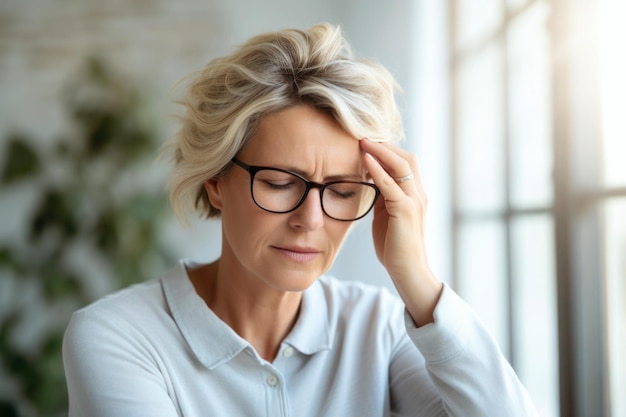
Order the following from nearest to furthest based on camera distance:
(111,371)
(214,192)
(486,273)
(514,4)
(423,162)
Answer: (111,371) → (214,192) → (514,4) → (486,273) → (423,162)

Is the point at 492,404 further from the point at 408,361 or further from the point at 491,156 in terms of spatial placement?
the point at 491,156

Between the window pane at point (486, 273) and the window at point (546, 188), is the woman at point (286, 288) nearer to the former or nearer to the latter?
the window at point (546, 188)

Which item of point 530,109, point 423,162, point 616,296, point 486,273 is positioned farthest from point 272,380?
point 423,162

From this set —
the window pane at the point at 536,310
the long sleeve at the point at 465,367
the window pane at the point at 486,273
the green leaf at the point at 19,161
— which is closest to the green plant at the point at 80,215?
the green leaf at the point at 19,161

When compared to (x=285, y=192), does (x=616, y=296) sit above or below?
below

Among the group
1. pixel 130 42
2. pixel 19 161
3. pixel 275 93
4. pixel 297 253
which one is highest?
pixel 130 42

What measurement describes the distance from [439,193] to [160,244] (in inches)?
56.7

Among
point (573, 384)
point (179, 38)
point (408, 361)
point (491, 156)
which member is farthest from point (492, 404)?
point (179, 38)

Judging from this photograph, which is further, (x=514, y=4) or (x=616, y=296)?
(x=514, y=4)

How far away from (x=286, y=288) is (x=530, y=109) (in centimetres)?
138

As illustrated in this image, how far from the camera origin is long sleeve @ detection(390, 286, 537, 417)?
1.25 m

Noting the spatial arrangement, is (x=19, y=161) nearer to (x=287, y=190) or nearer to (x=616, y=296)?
(x=287, y=190)

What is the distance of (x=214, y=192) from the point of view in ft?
4.75

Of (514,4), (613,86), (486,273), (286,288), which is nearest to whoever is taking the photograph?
(286,288)
